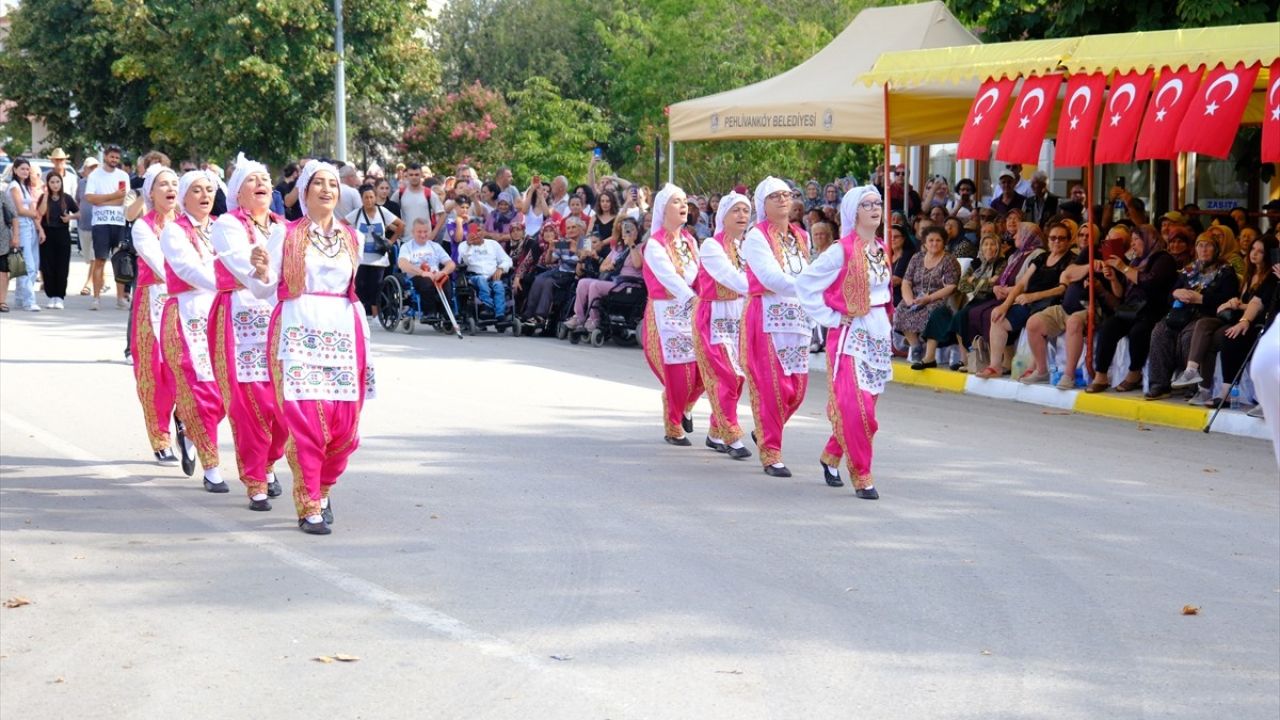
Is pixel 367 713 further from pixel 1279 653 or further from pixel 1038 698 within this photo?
pixel 1279 653

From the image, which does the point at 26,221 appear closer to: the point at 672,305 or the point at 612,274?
the point at 612,274

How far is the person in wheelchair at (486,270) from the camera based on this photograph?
2023 centimetres

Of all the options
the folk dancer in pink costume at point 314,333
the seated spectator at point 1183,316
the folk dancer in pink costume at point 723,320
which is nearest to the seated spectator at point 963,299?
the seated spectator at point 1183,316

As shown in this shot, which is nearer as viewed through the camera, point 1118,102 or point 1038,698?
point 1038,698

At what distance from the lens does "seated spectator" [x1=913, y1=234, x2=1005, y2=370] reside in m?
16.0

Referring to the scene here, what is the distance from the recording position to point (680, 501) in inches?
380

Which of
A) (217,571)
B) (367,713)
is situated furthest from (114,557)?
(367,713)

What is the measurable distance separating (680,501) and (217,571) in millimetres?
2799

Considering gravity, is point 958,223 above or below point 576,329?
above

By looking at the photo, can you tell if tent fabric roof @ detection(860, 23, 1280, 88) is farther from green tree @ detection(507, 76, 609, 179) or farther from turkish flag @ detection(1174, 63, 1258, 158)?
green tree @ detection(507, 76, 609, 179)

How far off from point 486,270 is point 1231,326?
946 cm

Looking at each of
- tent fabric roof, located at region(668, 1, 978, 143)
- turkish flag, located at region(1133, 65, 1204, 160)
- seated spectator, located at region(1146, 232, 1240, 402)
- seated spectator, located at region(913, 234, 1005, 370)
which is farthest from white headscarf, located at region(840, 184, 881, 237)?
tent fabric roof, located at region(668, 1, 978, 143)

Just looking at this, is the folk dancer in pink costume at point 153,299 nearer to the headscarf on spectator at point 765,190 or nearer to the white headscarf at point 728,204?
the white headscarf at point 728,204

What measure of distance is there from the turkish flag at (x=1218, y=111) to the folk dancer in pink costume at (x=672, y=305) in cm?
421
